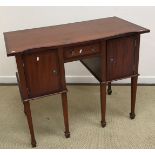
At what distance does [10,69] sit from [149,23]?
135cm

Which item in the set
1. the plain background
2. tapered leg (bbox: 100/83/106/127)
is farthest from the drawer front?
the plain background

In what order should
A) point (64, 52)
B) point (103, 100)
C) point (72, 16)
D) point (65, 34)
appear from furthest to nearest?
→ 1. point (72, 16)
2. point (103, 100)
3. point (65, 34)
4. point (64, 52)

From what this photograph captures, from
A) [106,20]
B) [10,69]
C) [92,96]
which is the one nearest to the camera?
[106,20]

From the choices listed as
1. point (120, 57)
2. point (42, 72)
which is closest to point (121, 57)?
point (120, 57)

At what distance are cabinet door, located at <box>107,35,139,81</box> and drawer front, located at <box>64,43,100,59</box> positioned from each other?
0.09m

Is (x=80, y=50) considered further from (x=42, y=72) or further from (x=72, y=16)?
(x=72, y=16)

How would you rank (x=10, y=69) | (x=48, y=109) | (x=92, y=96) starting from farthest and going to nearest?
(x=10, y=69)
(x=92, y=96)
(x=48, y=109)

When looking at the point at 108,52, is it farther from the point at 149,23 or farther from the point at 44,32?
the point at 149,23

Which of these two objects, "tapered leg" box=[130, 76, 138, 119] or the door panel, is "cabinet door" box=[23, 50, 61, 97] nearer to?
the door panel

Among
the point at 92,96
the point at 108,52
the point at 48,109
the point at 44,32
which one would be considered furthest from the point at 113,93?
the point at 44,32

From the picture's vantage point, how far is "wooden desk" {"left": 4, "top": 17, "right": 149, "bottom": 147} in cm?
138

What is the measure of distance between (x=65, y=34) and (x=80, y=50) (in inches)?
6.5

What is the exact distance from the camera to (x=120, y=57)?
1.57 metres

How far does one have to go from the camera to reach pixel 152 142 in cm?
163
